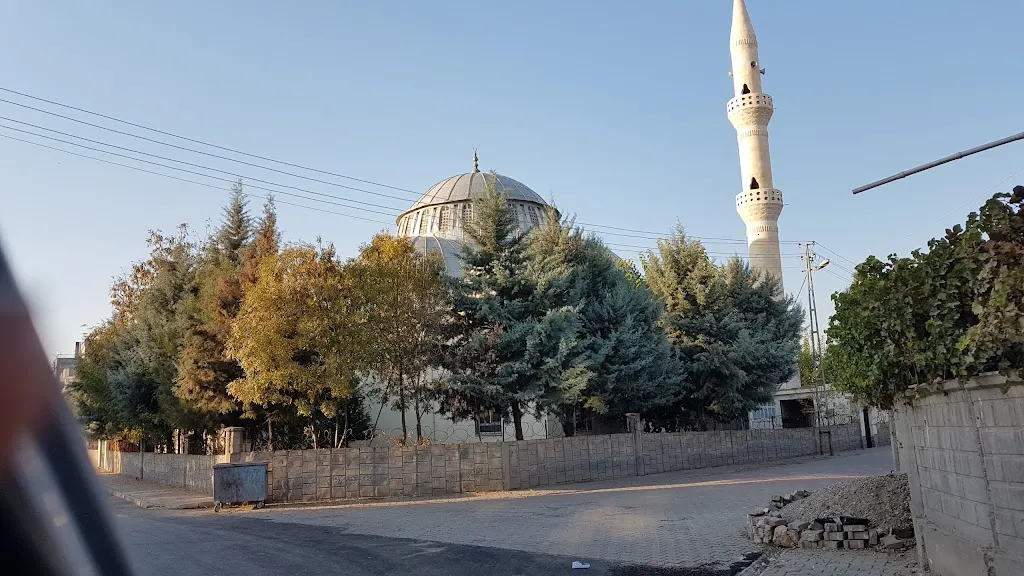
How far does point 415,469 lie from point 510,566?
10126mm

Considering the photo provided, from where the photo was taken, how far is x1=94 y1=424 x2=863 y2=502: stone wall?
18.5 metres

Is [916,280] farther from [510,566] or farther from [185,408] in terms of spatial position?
[185,408]

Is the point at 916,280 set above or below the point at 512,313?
below

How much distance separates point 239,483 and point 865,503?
13325mm

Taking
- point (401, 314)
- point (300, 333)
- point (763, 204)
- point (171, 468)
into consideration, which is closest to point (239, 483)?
point (300, 333)

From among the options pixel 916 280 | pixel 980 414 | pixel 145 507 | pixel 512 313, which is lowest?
pixel 145 507

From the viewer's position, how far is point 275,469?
18344mm

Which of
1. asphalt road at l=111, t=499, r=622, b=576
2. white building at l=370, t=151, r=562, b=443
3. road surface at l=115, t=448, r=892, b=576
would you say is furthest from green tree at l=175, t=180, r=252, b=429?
white building at l=370, t=151, r=562, b=443

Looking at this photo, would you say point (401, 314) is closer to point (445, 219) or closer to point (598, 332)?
point (598, 332)

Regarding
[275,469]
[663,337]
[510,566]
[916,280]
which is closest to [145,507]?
[275,469]

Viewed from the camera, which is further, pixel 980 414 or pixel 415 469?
pixel 415 469

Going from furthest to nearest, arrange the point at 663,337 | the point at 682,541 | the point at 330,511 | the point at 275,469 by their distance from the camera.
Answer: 1. the point at 663,337
2. the point at 275,469
3. the point at 330,511
4. the point at 682,541

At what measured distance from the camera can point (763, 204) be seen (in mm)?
47406

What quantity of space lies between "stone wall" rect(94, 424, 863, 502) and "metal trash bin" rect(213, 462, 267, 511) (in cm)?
86
